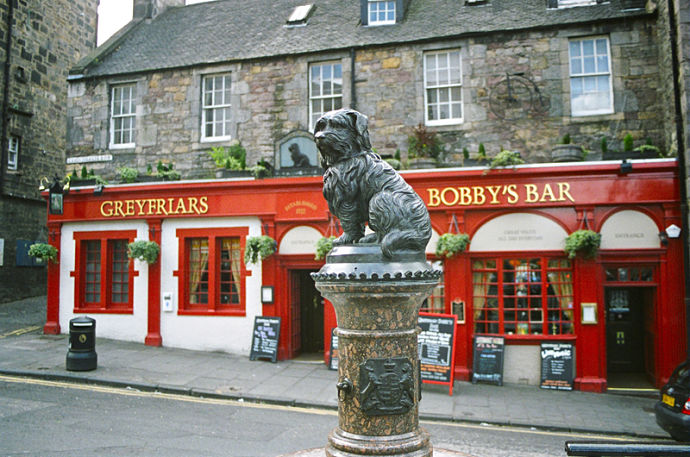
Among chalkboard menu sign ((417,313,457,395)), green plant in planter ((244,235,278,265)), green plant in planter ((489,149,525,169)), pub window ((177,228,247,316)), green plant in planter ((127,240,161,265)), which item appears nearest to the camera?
chalkboard menu sign ((417,313,457,395))

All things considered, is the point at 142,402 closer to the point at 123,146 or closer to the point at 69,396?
the point at 69,396

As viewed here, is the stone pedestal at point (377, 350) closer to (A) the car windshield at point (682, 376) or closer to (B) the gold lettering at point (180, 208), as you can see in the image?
(A) the car windshield at point (682, 376)

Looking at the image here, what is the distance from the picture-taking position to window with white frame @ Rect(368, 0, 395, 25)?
1398cm

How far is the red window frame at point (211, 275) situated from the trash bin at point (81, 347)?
2731 millimetres

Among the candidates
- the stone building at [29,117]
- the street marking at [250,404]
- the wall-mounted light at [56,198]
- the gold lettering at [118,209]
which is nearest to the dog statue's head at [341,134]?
the street marking at [250,404]

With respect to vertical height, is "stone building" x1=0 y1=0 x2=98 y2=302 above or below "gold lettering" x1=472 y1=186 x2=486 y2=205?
above

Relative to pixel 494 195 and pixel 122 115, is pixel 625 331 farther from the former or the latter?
pixel 122 115

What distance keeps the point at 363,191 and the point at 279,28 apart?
12629mm

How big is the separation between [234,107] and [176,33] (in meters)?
4.42

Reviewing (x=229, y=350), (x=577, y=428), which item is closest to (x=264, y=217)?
(x=229, y=350)

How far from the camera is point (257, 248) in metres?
11.6

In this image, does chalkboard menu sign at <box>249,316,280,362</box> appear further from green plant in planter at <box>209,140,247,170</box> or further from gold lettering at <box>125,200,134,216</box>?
gold lettering at <box>125,200,134,216</box>

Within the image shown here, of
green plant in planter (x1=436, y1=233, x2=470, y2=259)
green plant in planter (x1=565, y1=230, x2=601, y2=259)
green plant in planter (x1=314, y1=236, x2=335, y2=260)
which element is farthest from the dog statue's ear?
green plant in planter (x1=565, y1=230, x2=601, y2=259)

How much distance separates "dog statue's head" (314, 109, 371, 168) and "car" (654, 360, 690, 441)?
5386 millimetres
